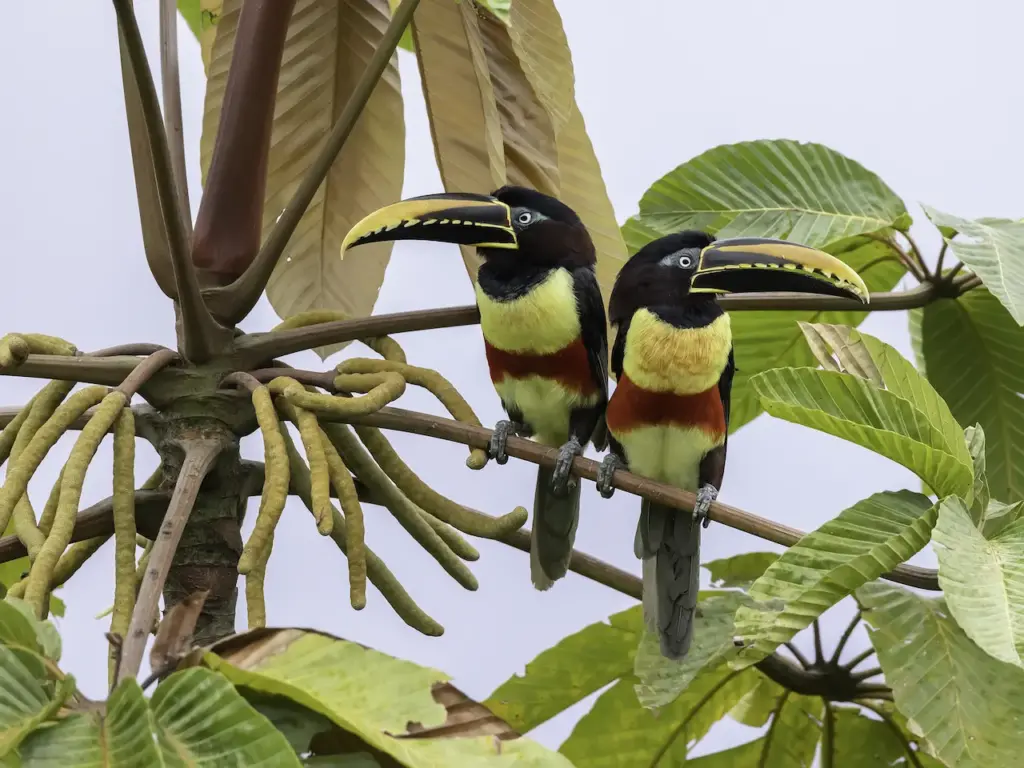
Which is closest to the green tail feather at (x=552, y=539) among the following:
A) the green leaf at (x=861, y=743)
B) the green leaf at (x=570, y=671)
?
the green leaf at (x=570, y=671)

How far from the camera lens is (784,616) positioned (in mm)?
1044

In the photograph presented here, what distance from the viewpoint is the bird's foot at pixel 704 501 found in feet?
3.88

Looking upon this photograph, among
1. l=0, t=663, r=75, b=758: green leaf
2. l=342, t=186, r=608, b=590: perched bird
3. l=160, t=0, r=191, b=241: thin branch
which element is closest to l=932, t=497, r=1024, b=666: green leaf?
l=342, t=186, r=608, b=590: perched bird

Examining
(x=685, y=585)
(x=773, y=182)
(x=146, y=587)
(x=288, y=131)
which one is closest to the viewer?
(x=146, y=587)

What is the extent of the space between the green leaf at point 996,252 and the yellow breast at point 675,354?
0.82 ft

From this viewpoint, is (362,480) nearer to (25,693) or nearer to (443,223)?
A: (443,223)

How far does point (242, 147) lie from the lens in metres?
1.39

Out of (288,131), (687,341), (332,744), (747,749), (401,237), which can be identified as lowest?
(747,749)

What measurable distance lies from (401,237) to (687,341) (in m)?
0.30

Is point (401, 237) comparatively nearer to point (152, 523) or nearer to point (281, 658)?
point (152, 523)

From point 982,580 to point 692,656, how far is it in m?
0.39

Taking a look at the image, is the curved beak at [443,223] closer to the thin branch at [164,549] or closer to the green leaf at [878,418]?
the thin branch at [164,549]

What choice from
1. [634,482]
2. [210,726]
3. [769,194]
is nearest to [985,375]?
[769,194]

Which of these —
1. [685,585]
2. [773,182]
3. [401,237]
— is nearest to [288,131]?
[401,237]
